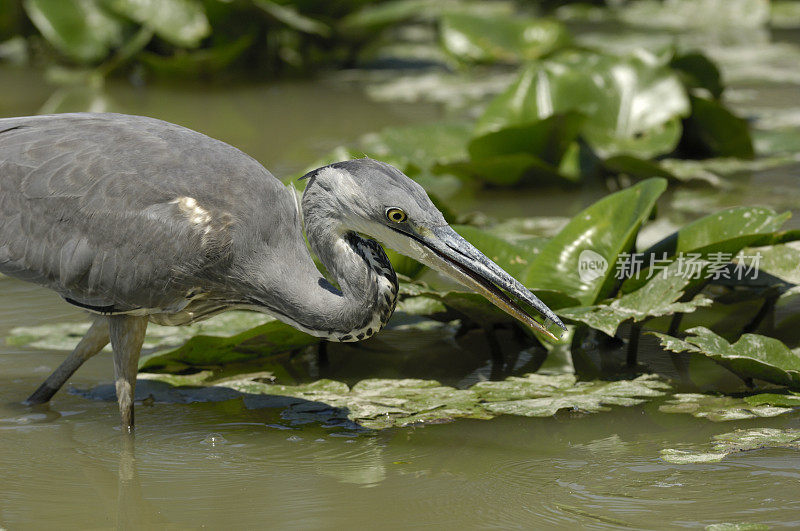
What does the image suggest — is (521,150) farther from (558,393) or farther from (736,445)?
(736,445)

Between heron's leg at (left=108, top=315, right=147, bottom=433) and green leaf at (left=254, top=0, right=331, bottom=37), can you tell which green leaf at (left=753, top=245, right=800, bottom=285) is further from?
green leaf at (left=254, top=0, right=331, bottom=37)

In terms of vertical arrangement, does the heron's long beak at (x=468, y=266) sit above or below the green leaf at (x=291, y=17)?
below

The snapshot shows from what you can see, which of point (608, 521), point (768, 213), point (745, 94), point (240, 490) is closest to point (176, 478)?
point (240, 490)

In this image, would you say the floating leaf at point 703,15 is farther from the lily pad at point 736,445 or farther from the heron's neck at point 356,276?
the heron's neck at point 356,276

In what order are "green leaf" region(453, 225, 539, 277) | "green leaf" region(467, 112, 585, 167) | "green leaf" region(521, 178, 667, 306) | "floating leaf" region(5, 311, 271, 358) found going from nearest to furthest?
"green leaf" region(521, 178, 667, 306) → "green leaf" region(453, 225, 539, 277) → "floating leaf" region(5, 311, 271, 358) → "green leaf" region(467, 112, 585, 167)

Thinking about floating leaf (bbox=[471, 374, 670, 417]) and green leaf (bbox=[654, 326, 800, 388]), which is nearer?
green leaf (bbox=[654, 326, 800, 388])

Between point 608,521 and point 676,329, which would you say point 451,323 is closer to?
point 676,329

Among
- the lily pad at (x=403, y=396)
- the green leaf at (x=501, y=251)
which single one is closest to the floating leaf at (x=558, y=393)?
the lily pad at (x=403, y=396)

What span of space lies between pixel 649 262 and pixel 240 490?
205 cm

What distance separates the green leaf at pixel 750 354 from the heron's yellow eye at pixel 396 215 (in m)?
1.20

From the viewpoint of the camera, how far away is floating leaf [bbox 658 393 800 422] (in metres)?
4.11

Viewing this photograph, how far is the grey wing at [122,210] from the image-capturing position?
3.96 meters

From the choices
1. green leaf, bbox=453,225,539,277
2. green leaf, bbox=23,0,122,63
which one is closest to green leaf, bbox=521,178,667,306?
green leaf, bbox=453,225,539,277

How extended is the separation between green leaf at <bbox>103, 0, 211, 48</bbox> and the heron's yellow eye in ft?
20.2
